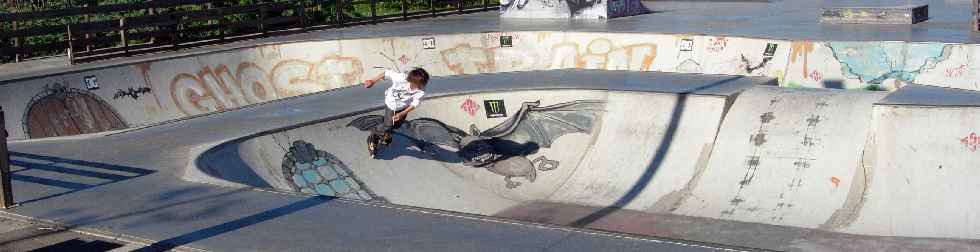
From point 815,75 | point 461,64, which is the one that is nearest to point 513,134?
point 815,75

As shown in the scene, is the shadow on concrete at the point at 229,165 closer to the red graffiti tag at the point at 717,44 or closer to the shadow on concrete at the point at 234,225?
the shadow on concrete at the point at 234,225

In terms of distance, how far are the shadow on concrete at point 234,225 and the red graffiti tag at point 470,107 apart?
763 cm

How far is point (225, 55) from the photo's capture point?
21016 mm

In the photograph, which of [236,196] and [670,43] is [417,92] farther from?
[670,43]

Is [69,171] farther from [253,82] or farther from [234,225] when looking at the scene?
[253,82]

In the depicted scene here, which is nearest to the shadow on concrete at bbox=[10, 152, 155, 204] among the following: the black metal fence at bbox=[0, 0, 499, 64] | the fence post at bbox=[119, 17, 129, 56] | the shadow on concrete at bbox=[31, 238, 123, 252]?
the shadow on concrete at bbox=[31, 238, 123, 252]

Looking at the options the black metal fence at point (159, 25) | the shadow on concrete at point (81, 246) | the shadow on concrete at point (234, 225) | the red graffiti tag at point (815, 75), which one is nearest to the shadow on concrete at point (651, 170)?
the red graffiti tag at point (815, 75)

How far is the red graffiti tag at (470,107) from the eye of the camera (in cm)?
1725

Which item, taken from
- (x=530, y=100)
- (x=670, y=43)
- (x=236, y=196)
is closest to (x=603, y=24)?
(x=670, y=43)

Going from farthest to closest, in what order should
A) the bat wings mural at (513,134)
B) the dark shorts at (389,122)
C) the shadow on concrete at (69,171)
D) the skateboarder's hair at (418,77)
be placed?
the bat wings mural at (513,134)
the dark shorts at (389,122)
the skateboarder's hair at (418,77)
the shadow on concrete at (69,171)

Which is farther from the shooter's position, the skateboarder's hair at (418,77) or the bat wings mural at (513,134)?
the bat wings mural at (513,134)

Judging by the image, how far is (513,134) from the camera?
16500 mm

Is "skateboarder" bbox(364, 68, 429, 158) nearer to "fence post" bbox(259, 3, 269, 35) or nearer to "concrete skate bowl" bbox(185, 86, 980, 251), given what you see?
"concrete skate bowl" bbox(185, 86, 980, 251)

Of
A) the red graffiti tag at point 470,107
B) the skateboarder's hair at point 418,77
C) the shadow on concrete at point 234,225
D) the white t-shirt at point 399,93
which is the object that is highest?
the skateboarder's hair at point 418,77
